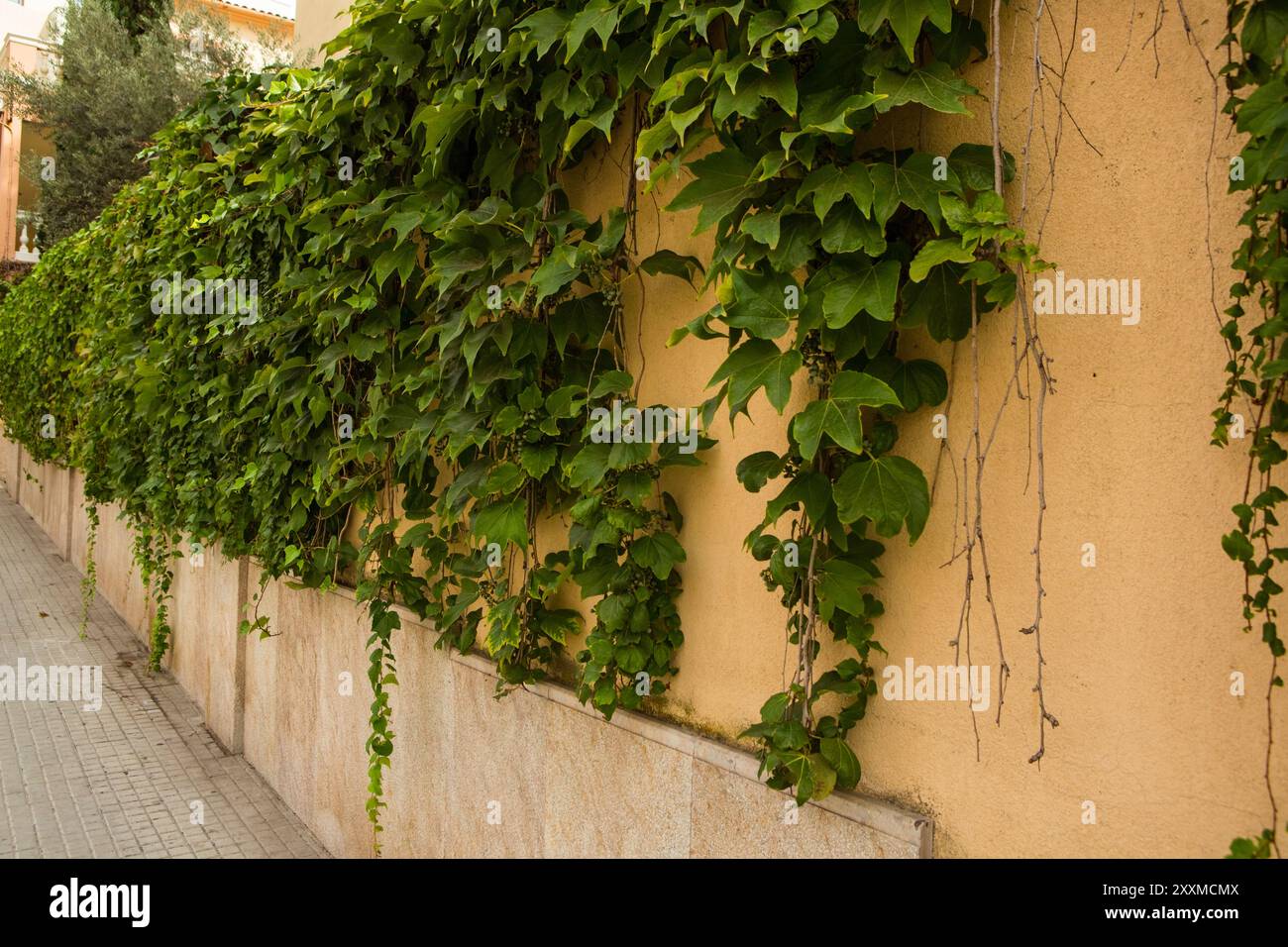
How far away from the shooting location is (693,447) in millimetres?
2613

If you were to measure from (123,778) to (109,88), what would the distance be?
16.0 m

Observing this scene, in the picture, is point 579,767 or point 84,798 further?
point 84,798

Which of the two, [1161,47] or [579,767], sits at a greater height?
[1161,47]

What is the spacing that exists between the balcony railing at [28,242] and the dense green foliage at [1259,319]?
22.9 m

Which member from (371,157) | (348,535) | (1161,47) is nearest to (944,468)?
(1161,47)

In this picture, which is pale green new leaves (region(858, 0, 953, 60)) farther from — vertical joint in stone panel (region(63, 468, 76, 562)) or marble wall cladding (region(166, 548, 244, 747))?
vertical joint in stone panel (region(63, 468, 76, 562))

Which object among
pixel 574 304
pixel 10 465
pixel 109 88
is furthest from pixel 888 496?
pixel 10 465

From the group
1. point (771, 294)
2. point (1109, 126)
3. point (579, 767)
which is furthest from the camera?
point (579, 767)

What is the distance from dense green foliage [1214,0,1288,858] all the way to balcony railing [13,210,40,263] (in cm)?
2286

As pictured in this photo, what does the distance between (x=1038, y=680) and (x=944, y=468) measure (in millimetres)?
488

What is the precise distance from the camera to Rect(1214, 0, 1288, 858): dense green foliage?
1.42m

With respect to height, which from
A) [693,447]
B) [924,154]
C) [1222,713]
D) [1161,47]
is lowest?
[1222,713]

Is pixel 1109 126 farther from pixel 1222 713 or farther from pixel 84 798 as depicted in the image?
pixel 84 798

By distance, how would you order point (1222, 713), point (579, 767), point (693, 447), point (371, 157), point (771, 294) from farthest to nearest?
point (371, 157)
point (579, 767)
point (693, 447)
point (771, 294)
point (1222, 713)
